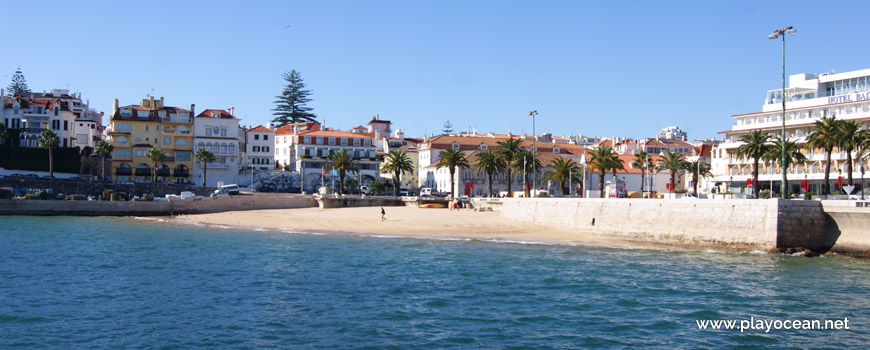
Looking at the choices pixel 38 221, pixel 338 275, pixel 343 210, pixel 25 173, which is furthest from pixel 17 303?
pixel 25 173

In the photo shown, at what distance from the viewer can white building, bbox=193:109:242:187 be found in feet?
304

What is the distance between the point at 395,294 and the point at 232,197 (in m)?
47.8

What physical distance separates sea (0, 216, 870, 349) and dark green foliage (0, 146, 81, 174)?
52.9m

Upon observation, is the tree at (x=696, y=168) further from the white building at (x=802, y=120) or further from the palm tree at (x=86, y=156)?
the palm tree at (x=86, y=156)

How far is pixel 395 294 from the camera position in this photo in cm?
2527

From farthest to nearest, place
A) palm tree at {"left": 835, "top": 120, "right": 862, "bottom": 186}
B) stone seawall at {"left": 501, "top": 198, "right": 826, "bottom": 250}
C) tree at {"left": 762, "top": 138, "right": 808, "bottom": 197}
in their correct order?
tree at {"left": 762, "top": 138, "right": 808, "bottom": 197}, palm tree at {"left": 835, "top": 120, "right": 862, "bottom": 186}, stone seawall at {"left": 501, "top": 198, "right": 826, "bottom": 250}

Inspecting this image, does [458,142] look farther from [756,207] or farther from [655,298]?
[655,298]

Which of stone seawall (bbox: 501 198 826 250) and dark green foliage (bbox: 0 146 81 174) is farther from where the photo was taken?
dark green foliage (bbox: 0 146 81 174)

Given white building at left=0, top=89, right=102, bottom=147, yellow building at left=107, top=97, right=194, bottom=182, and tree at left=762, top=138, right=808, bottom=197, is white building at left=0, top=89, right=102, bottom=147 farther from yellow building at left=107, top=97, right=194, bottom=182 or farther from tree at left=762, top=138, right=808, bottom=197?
tree at left=762, top=138, right=808, bottom=197

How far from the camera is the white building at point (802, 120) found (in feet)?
214

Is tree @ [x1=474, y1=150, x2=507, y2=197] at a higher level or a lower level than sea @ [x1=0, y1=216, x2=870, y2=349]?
higher

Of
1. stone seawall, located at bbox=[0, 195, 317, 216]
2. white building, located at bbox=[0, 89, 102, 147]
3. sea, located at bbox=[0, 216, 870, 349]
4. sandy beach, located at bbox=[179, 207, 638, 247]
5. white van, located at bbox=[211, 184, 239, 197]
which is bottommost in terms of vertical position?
sea, located at bbox=[0, 216, 870, 349]

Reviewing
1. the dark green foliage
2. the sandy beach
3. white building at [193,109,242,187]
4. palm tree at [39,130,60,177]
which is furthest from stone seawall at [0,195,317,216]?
white building at [193,109,242,187]

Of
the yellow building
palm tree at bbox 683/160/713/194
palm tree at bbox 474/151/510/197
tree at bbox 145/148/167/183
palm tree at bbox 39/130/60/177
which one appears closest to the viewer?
palm tree at bbox 474/151/510/197
